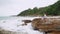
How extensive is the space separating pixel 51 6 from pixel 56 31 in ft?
82.6

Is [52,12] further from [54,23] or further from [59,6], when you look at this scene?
[54,23]

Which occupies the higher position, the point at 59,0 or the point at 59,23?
the point at 59,0

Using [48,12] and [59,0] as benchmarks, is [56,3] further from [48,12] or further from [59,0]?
[48,12]

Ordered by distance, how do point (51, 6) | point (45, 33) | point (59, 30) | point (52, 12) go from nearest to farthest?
point (59, 30), point (45, 33), point (52, 12), point (51, 6)

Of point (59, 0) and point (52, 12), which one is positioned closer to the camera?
point (52, 12)

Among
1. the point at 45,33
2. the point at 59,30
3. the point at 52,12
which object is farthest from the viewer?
the point at 52,12

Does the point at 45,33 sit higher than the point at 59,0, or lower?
lower

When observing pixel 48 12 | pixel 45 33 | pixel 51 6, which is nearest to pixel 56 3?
pixel 51 6

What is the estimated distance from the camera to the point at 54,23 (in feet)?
28.3

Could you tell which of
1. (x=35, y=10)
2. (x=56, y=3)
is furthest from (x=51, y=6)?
(x=35, y=10)

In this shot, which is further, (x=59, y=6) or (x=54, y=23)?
(x=59, y=6)

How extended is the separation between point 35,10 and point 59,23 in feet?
72.2

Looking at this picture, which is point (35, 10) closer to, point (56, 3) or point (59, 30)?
point (56, 3)

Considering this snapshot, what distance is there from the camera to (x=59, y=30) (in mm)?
8180
